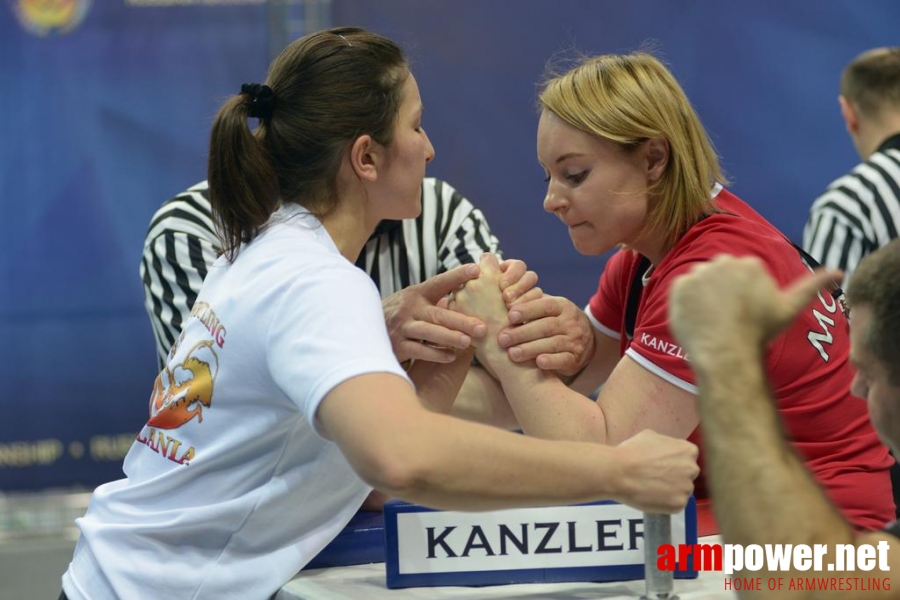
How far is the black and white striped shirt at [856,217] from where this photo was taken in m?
3.48

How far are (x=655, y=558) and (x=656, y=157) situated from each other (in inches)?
29.4

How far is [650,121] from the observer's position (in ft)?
6.52

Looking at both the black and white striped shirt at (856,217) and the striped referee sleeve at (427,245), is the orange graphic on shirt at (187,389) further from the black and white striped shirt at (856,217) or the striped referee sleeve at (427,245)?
the black and white striped shirt at (856,217)

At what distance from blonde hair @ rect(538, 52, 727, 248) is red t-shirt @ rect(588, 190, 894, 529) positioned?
0.17ft

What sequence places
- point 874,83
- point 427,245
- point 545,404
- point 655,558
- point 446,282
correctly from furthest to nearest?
point 874,83, point 427,245, point 446,282, point 545,404, point 655,558

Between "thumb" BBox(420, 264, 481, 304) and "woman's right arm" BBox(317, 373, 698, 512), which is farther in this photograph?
"thumb" BBox(420, 264, 481, 304)

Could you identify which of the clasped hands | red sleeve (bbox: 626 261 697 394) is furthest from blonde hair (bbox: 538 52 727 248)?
the clasped hands

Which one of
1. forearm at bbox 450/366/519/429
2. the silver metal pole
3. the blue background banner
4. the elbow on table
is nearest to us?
the elbow on table

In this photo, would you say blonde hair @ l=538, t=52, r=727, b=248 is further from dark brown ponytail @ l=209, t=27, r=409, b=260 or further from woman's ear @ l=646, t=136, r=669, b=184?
dark brown ponytail @ l=209, t=27, r=409, b=260

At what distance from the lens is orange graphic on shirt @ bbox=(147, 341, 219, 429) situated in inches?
63.2

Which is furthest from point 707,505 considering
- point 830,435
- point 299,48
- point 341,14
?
point 341,14

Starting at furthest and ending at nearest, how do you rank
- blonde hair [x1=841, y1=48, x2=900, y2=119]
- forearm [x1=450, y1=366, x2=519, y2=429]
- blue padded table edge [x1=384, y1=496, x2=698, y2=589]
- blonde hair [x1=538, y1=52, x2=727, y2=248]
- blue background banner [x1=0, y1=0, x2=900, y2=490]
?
blue background banner [x1=0, y1=0, x2=900, y2=490], blonde hair [x1=841, y1=48, x2=900, y2=119], forearm [x1=450, y1=366, x2=519, y2=429], blonde hair [x1=538, y1=52, x2=727, y2=248], blue padded table edge [x1=384, y1=496, x2=698, y2=589]

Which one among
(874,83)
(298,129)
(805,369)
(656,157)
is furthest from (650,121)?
(874,83)

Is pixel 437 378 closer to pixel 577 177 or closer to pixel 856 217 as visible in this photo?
pixel 577 177
